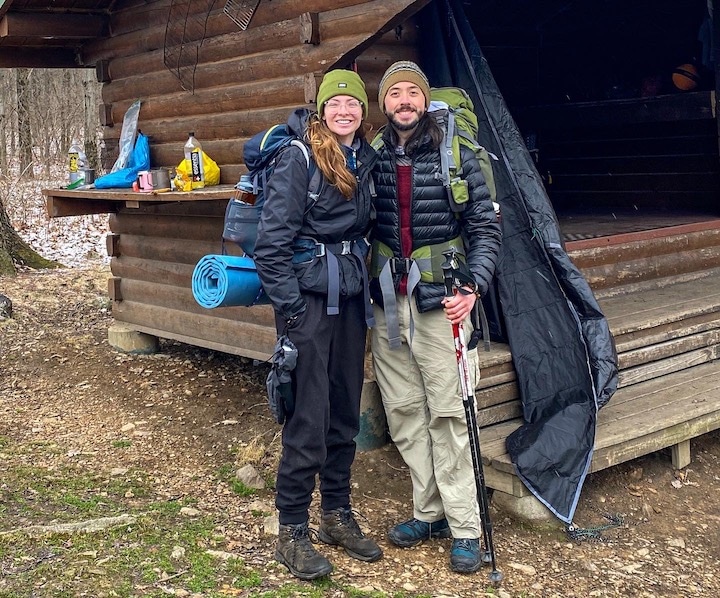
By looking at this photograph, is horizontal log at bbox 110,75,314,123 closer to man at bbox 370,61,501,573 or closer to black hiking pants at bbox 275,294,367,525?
man at bbox 370,61,501,573

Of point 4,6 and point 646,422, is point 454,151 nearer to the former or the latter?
point 646,422

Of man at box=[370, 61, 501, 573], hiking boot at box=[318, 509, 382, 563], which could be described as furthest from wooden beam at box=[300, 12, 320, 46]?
hiking boot at box=[318, 509, 382, 563]

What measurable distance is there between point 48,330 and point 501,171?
198 inches

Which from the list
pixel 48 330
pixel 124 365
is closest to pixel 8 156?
pixel 48 330

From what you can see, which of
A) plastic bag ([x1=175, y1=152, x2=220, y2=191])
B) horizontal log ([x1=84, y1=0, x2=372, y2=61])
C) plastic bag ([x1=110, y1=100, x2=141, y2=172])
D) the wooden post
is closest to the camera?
horizontal log ([x1=84, y1=0, x2=372, y2=61])

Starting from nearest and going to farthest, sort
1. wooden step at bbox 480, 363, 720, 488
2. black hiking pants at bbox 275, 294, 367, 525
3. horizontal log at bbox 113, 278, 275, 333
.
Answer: black hiking pants at bbox 275, 294, 367, 525
wooden step at bbox 480, 363, 720, 488
horizontal log at bbox 113, 278, 275, 333

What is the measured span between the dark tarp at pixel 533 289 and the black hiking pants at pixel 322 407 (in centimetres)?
103

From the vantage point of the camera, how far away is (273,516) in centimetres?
433

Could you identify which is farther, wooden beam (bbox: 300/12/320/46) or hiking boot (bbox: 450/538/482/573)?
wooden beam (bbox: 300/12/320/46)

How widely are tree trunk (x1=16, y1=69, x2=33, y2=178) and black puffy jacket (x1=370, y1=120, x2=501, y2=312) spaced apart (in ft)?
50.7

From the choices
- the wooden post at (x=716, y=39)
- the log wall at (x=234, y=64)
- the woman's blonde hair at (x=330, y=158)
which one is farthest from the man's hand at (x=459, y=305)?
the wooden post at (x=716, y=39)

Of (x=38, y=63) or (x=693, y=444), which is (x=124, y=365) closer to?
(x=38, y=63)

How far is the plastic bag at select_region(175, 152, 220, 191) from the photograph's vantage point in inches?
235

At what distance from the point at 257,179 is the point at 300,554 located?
5.32 ft
